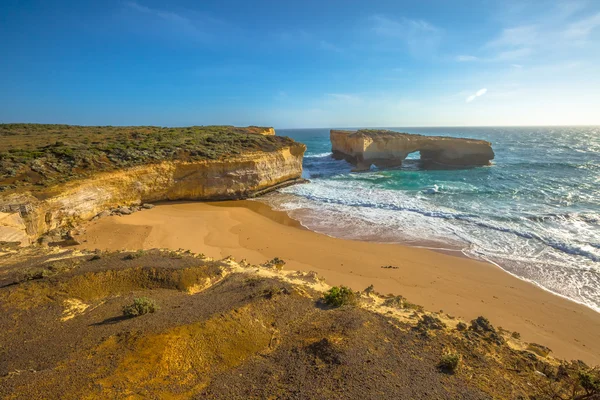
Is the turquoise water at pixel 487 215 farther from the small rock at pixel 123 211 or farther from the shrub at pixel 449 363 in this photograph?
the small rock at pixel 123 211

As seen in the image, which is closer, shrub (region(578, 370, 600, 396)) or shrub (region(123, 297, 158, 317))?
shrub (region(578, 370, 600, 396))

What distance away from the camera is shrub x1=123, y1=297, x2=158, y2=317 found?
5.65 metres

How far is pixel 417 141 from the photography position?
39000 millimetres

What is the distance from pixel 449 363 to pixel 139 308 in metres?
5.68

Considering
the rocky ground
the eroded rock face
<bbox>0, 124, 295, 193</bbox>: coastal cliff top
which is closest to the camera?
the rocky ground

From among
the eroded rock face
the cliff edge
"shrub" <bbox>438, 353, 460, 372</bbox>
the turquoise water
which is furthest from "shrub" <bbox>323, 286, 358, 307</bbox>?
the eroded rock face

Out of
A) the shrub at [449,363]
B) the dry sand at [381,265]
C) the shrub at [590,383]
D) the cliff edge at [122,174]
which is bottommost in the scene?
the dry sand at [381,265]

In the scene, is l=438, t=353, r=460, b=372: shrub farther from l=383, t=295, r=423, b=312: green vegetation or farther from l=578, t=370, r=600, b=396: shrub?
l=383, t=295, r=423, b=312: green vegetation

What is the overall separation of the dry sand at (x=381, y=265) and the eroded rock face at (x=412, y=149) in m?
24.3

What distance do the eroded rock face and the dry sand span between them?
24.3 meters

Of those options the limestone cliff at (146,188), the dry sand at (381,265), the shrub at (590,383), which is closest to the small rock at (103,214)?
the limestone cliff at (146,188)

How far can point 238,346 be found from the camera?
5004mm

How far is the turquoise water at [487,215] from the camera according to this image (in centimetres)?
1115

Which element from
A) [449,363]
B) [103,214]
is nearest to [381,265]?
[449,363]
